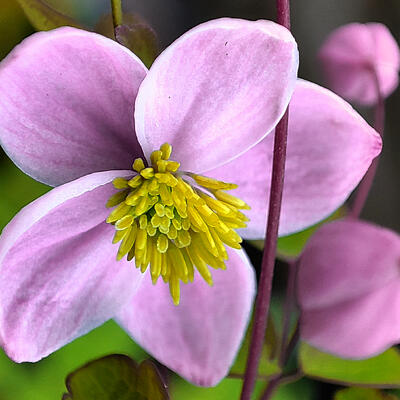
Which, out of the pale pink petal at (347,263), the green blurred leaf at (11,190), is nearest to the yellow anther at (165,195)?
the pale pink petal at (347,263)

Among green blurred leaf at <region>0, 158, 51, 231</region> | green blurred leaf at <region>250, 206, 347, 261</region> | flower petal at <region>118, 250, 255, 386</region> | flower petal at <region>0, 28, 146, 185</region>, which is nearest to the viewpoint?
flower petal at <region>0, 28, 146, 185</region>

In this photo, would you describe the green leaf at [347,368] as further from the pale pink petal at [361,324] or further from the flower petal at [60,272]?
the flower petal at [60,272]

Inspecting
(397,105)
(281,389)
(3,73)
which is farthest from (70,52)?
(397,105)

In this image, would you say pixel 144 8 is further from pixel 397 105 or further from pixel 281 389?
pixel 281 389

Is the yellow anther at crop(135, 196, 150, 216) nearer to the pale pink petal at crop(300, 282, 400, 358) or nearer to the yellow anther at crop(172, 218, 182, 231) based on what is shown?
the yellow anther at crop(172, 218, 182, 231)

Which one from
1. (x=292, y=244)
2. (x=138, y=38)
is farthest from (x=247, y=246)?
(x=138, y=38)

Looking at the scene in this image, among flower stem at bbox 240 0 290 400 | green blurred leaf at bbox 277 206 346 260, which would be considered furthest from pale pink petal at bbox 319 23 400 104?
flower stem at bbox 240 0 290 400
